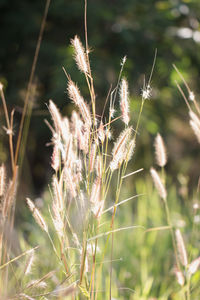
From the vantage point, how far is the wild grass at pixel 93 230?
806 millimetres

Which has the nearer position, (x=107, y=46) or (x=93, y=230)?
(x=93, y=230)

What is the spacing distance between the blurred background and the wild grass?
37.4 inches

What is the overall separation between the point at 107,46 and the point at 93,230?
107 inches

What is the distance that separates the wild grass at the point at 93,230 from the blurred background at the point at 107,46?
949 millimetres

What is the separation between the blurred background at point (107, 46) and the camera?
301cm

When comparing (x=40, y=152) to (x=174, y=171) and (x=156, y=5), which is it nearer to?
(x=174, y=171)

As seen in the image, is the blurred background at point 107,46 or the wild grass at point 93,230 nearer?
the wild grass at point 93,230

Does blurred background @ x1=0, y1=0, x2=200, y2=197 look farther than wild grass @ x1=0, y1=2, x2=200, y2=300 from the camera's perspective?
Yes

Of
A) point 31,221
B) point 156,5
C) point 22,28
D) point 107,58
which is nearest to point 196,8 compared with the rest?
point 156,5

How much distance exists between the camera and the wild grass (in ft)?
2.64

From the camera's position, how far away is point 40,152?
4246mm

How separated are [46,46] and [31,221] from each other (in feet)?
4.61

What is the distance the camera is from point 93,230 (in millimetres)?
862

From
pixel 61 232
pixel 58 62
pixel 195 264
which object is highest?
pixel 58 62
